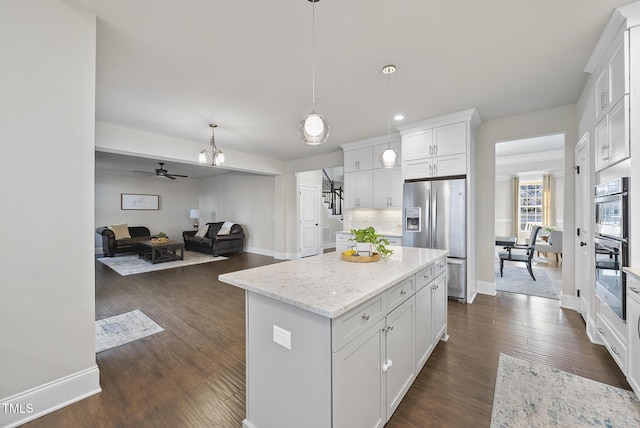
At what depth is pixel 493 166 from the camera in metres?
4.09

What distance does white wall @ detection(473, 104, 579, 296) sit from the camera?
11.5 ft

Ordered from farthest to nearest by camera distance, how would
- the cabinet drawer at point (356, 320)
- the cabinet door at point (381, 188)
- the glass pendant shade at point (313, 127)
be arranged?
the cabinet door at point (381, 188) < the glass pendant shade at point (313, 127) < the cabinet drawer at point (356, 320)

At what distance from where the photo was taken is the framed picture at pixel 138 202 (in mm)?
8523

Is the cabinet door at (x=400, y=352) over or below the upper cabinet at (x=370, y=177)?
below

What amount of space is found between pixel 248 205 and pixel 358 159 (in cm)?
450

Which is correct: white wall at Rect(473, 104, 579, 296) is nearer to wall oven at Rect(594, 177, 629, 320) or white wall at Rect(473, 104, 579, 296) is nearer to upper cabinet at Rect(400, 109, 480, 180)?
upper cabinet at Rect(400, 109, 480, 180)

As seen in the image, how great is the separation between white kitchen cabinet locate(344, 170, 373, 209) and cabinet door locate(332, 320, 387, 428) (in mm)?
3821

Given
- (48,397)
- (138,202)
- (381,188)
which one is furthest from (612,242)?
(138,202)

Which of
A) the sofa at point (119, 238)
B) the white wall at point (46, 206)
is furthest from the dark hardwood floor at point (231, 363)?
the sofa at point (119, 238)

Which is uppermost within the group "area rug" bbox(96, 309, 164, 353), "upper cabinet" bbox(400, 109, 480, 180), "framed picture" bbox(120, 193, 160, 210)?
"upper cabinet" bbox(400, 109, 480, 180)

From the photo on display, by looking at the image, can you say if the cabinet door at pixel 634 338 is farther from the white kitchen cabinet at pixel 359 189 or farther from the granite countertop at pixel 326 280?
the white kitchen cabinet at pixel 359 189

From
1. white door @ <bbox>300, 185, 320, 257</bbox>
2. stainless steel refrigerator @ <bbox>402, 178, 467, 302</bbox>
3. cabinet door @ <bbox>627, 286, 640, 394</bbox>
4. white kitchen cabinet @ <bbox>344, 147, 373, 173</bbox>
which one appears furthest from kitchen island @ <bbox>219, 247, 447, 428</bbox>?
white door @ <bbox>300, 185, 320, 257</bbox>

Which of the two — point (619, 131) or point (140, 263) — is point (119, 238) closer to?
point (140, 263)

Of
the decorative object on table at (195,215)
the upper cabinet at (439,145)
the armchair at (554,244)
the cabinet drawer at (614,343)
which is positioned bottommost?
the cabinet drawer at (614,343)
